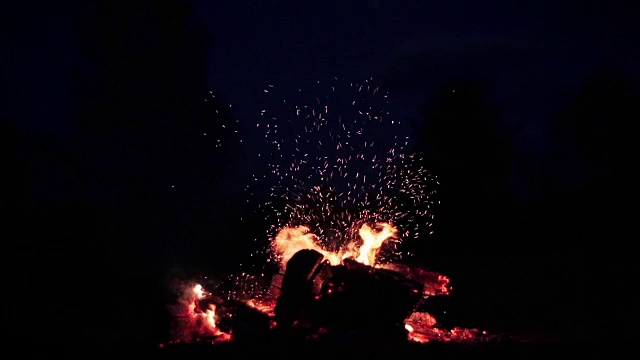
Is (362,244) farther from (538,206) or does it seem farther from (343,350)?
(538,206)

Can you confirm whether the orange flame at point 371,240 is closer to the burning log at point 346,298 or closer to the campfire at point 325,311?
the campfire at point 325,311

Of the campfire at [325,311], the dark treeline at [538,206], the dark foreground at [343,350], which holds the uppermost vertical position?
the dark treeline at [538,206]

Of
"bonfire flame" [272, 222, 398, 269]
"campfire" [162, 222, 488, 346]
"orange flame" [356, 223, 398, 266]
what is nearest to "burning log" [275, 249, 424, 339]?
"campfire" [162, 222, 488, 346]

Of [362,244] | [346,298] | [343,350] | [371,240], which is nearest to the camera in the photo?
[343,350]

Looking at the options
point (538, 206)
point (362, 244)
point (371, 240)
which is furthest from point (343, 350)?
point (538, 206)

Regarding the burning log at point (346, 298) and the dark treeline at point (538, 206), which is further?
the dark treeline at point (538, 206)

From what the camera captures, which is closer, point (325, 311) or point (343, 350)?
point (343, 350)

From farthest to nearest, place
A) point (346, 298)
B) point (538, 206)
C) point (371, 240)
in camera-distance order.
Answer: point (538, 206) < point (371, 240) < point (346, 298)

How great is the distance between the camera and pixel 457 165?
26781 mm

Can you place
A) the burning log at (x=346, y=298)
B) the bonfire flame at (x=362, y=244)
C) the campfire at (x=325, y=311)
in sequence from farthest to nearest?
1. the bonfire flame at (x=362, y=244)
2. the burning log at (x=346, y=298)
3. the campfire at (x=325, y=311)

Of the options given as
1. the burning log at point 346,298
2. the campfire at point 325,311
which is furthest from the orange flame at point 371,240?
the burning log at point 346,298

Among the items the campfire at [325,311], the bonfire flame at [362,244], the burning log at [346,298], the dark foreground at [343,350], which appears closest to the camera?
the dark foreground at [343,350]

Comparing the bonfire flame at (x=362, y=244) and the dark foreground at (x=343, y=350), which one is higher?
the bonfire flame at (x=362, y=244)

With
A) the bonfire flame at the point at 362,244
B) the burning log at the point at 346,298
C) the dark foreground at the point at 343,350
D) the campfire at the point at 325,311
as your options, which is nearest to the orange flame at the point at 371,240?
the bonfire flame at the point at 362,244
